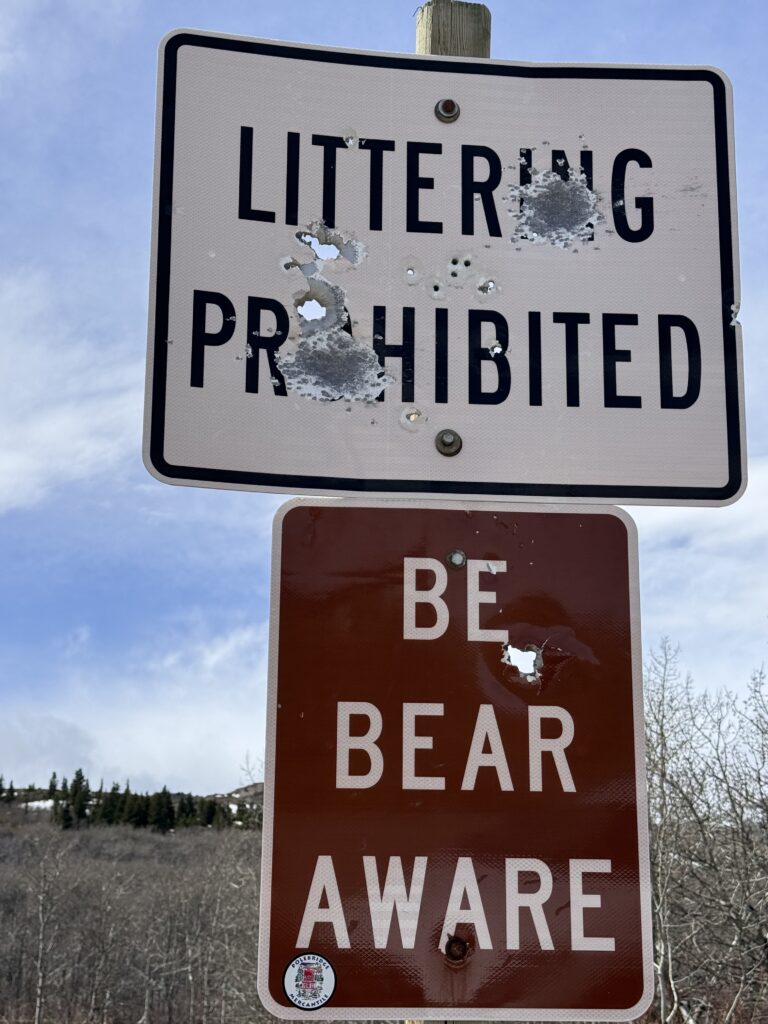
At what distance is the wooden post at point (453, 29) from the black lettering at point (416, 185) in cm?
23

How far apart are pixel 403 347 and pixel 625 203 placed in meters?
0.41

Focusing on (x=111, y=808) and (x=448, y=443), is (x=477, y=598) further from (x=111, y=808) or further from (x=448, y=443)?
(x=111, y=808)

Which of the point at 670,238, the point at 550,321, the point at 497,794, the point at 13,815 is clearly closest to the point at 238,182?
the point at 550,321

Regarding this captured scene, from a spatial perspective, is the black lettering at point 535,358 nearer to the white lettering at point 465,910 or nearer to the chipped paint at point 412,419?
the chipped paint at point 412,419

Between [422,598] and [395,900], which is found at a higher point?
[422,598]

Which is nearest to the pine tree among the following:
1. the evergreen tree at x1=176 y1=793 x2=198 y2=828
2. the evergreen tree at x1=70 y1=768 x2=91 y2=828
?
the evergreen tree at x1=70 y1=768 x2=91 y2=828

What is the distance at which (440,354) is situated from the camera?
1.73 meters

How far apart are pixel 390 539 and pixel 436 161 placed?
22.8 inches

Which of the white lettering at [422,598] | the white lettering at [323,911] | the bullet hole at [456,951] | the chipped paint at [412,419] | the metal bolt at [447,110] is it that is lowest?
the bullet hole at [456,951]

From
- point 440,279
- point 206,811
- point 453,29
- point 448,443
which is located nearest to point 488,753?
point 448,443

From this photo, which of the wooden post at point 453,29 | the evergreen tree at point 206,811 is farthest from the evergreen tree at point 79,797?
the wooden post at point 453,29

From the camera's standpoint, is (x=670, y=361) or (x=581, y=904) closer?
(x=581, y=904)

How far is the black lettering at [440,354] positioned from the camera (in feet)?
5.63

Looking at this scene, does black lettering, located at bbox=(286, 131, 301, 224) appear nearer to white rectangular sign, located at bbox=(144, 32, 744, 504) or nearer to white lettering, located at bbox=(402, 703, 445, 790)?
white rectangular sign, located at bbox=(144, 32, 744, 504)
